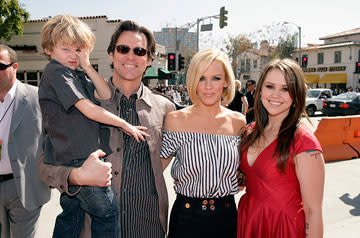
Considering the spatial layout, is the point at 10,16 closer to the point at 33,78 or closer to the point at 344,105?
the point at 33,78

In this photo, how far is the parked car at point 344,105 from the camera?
1684cm

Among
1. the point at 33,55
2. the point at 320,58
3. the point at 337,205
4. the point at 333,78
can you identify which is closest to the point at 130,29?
the point at 337,205

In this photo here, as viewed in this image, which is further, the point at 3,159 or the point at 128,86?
the point at 3,159

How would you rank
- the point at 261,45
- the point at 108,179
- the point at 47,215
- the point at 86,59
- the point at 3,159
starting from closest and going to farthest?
1. the point at 108,179
2. the point at 86,59
3. the point at 3,159
4. the point at 47,215
5. the point at 261,45

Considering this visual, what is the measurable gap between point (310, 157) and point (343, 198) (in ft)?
13.7

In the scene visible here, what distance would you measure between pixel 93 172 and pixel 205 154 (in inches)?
34.6

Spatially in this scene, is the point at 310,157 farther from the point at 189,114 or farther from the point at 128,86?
the point at 128,86

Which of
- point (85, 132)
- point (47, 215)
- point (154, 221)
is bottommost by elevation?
point (47, 215)

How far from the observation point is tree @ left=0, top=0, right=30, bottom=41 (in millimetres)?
23703

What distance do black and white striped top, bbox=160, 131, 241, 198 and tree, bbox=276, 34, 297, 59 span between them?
136 ft

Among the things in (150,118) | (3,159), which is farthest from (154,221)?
(3,159)

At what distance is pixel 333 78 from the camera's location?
4500 centimetres

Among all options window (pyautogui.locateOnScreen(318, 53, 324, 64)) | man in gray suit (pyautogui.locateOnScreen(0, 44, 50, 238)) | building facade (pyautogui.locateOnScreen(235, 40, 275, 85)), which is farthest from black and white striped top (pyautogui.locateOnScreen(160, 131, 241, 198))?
building facade (pyautogui.locateOnScreen(235, 40, 275, 85))

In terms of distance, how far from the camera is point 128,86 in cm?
245
